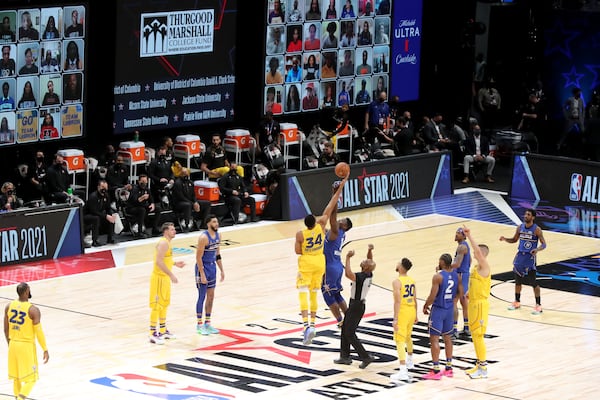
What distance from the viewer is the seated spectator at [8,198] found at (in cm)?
2589

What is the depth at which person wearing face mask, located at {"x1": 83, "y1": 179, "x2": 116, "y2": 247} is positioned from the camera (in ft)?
88.4

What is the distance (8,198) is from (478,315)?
10.4 m

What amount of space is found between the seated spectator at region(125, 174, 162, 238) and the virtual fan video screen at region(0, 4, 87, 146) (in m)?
2.48

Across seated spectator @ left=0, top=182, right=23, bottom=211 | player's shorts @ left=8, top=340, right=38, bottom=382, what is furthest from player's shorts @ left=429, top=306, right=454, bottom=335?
seated spectator @ left=0, top=182, right=23, bottom=211

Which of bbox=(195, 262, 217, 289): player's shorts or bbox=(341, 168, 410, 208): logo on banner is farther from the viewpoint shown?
bbox=(341, 168, 410, 208): logo on banner

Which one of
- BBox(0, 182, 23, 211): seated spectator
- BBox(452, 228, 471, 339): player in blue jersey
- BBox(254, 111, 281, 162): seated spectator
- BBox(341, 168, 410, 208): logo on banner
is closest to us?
BBox(452, 228, 471, 339): player in blue jersey

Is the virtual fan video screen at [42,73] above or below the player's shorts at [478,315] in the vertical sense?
above

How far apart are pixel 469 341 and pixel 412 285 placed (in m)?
3.03

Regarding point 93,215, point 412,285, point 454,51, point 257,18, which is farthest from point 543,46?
point 412,285

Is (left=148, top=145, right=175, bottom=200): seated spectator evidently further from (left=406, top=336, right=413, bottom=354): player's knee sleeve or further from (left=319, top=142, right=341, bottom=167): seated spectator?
(left=406, top=336, right=413, bottom=354): player's knee sleeve

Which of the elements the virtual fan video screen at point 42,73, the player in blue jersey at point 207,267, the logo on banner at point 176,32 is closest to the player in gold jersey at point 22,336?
the player in blue jersey at point 207,267

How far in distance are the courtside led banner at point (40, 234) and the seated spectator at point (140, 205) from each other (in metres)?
1.68

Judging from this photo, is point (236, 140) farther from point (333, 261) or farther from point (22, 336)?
point (22, 336)

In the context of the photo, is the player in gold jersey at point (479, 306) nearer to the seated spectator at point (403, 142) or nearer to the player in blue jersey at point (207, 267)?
the player in blue jersey at point (207, 267)
